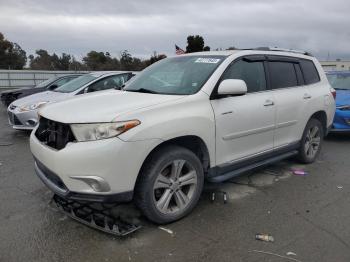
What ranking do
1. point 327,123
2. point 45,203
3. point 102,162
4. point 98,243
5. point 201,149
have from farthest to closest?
point 327,123 → point 45,203 → point 201,149 → point 98,243 → point 102,162

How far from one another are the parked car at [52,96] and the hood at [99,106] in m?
3.44

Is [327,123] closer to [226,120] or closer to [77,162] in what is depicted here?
[226,120]

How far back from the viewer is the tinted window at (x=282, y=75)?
187 inches

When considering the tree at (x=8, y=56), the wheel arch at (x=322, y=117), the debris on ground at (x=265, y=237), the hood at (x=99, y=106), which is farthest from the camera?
the tree at (x=8, y=56)

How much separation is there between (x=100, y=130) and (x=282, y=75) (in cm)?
300

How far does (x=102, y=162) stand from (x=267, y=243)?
1.71m

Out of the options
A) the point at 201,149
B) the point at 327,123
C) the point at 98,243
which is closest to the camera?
the point at 98,243

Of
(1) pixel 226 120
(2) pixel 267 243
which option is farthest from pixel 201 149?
(2) pixel 267 243

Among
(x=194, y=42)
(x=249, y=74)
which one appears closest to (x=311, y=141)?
(x=249, y=74)

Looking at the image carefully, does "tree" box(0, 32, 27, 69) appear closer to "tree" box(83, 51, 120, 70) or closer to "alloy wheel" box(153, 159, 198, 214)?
"tree" box(83, 51, 120, 70)

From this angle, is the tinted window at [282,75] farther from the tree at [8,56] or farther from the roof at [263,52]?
the tree at [8,56]

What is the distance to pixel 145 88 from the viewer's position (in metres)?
4.27

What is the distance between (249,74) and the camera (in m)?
4.40

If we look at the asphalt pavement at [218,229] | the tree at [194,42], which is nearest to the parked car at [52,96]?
the asphalt pavement at [218,229]
